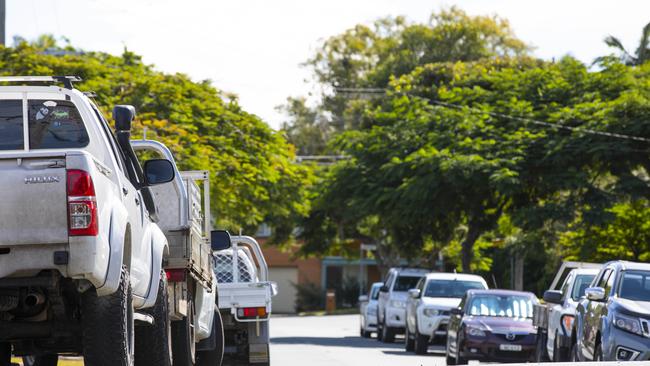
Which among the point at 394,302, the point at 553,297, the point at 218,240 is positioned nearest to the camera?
the point at 218,240

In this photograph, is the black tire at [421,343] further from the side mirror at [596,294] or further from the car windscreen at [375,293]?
the side mirror at [596,294]

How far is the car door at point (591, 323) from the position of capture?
54.1ft

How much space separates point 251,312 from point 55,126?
878cm

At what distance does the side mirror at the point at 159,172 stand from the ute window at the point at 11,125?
152 cm

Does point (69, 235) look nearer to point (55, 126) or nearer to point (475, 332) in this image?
point (55, 126)

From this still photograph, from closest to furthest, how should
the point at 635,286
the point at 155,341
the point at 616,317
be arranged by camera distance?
the point at 155,341, the point at 616,317, the point at 635,286

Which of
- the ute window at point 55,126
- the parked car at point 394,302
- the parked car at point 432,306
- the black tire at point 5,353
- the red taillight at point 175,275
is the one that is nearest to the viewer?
the ute window at point 55,126

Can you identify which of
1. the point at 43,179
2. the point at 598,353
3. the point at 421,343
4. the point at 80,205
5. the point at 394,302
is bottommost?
the point at 421,343

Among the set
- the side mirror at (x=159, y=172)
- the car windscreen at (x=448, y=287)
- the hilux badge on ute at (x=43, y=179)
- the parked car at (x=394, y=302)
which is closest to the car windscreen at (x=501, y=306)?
the car windscreen at (x=448, y=287)

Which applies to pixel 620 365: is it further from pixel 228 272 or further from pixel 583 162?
pixel 583 162

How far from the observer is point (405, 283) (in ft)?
116

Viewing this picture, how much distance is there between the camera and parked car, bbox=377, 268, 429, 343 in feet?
112

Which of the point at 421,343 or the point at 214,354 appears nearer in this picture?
the point at 214,354

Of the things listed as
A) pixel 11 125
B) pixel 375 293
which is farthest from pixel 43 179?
pixel 375 293
